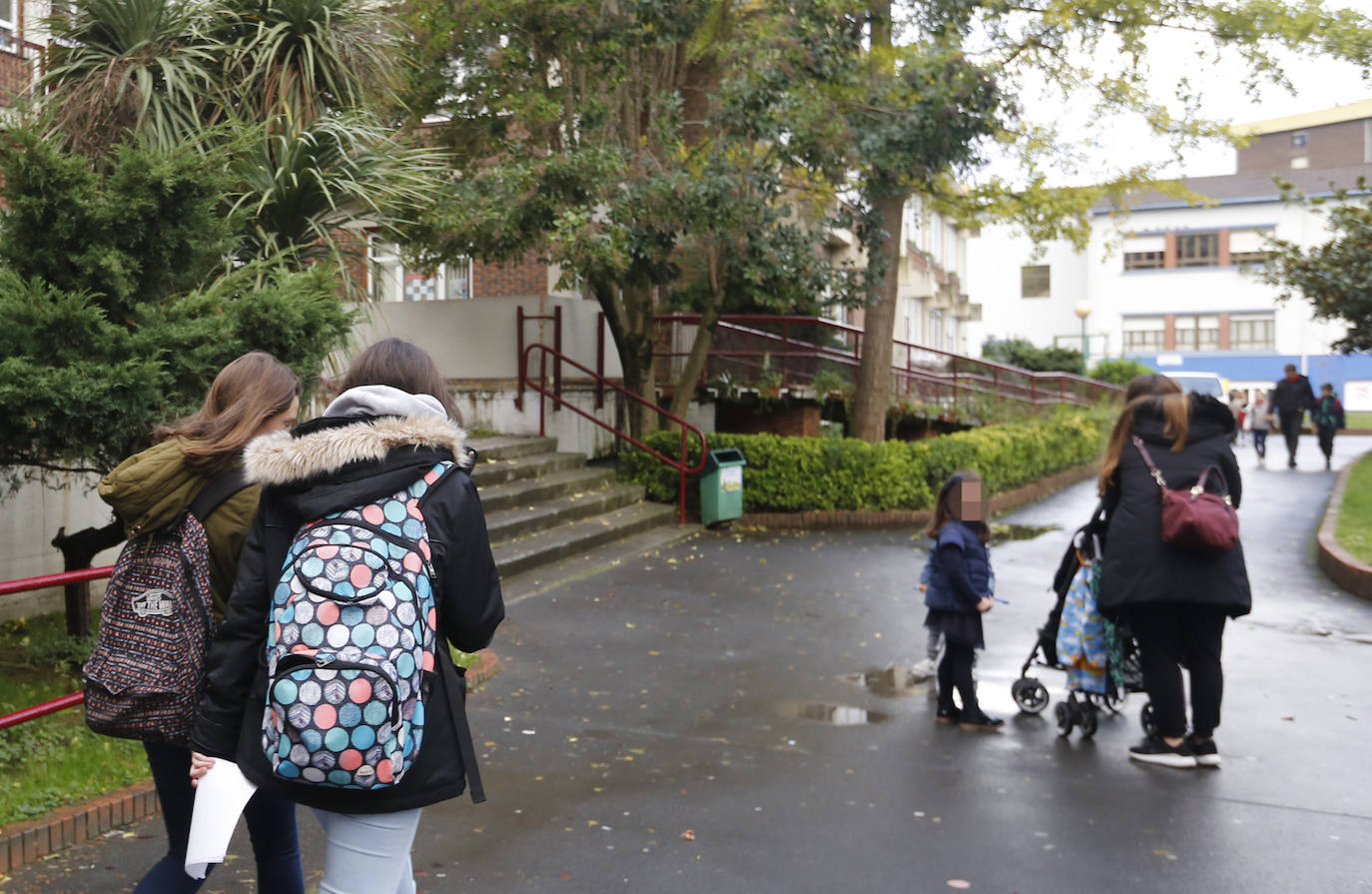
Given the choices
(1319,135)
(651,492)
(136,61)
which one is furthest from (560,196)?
(1319,135)

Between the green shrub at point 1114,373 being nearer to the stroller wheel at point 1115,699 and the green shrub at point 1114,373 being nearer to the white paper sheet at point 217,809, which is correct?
the stroller wheel at point 1115,699

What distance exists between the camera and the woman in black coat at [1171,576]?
541cm

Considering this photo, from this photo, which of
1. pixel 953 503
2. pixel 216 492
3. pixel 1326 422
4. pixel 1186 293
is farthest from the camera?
pixel 1186 293

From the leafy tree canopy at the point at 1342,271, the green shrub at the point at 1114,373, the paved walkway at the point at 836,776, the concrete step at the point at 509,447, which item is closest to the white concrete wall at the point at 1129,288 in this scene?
the green shrub at the point at 1114,373

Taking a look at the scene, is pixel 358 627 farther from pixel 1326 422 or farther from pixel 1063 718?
pixel 1326 422

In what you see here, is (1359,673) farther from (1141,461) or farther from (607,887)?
(607,887)

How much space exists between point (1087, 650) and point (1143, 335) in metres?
50.1

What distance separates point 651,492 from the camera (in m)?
14.0

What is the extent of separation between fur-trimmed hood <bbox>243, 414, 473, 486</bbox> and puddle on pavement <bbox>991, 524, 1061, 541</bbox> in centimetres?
1141

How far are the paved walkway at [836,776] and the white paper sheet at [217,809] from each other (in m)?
1.73

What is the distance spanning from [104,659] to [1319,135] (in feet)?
220

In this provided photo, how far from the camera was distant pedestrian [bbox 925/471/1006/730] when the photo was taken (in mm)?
6172

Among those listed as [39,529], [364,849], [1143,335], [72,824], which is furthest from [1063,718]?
[1143,335]

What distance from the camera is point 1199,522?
208 inches
